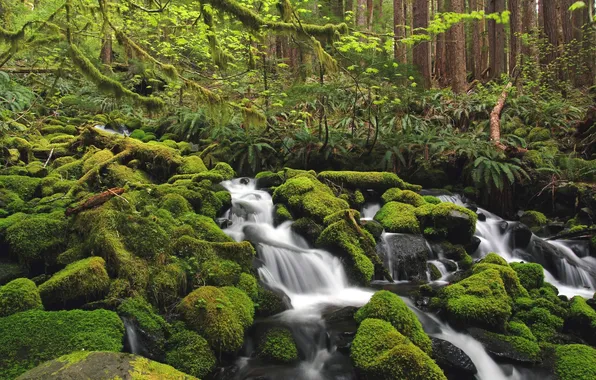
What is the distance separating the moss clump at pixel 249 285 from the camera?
5.23 meters

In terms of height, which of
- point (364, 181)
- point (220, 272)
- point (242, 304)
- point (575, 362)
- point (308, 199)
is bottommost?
point (575, 362)

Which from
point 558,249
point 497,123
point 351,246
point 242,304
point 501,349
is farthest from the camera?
point 497,123

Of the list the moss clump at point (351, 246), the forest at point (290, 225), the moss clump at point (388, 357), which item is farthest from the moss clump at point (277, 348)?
the moss clump at point (351, 246)

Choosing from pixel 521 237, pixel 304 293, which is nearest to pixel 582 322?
pixel 521 237

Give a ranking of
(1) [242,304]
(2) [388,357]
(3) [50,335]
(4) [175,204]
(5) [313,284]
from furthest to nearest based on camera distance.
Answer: (4) [175,204] → (5) [313,284] → (1) [242,304] → (2) [388,357] → (3) [50,335]

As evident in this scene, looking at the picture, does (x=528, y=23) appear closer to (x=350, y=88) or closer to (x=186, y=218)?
(x=350, y=88)

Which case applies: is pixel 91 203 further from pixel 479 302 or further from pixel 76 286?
pixel 479 302

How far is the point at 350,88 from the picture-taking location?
1148 centimetres

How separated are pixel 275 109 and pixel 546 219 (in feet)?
24.2

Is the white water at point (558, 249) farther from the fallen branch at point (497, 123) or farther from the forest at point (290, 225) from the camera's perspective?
the fallen branch at point (497, 123)

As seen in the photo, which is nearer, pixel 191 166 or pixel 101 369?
pixel 101 369

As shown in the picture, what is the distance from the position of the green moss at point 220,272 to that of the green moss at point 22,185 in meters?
3.76

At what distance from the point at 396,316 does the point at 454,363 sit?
2.37 feet

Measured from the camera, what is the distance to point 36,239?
17.0ft
